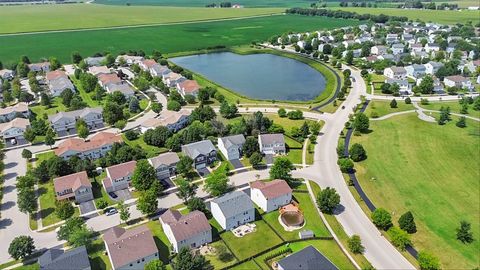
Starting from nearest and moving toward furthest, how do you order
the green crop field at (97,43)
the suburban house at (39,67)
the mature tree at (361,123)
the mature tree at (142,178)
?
the mature tree at (142,178) < the mature tree at (361,123) < the suburban house at (39,67) < the green crop field at (97,43)

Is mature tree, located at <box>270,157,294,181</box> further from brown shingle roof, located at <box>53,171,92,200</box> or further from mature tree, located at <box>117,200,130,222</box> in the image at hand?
brown shingle roof, located at <box>53,171,92,200</box>

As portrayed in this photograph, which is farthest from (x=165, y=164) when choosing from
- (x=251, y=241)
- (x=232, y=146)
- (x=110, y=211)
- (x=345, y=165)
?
(x=345, y=165)

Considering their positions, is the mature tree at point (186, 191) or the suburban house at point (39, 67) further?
the suburban house at point (39, 67)

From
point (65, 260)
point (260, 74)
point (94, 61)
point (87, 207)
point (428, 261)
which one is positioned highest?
point (94, 61)

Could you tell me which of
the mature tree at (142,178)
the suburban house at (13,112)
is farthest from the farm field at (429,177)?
the suburban house at (13,112)

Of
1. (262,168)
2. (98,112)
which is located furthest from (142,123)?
(262,168)

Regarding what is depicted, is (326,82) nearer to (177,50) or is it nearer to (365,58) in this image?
(365,58)

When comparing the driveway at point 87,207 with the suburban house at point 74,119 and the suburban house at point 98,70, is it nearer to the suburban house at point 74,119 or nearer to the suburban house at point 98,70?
the suburban house at point 74,119

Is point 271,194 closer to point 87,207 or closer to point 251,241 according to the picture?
point 251,241
